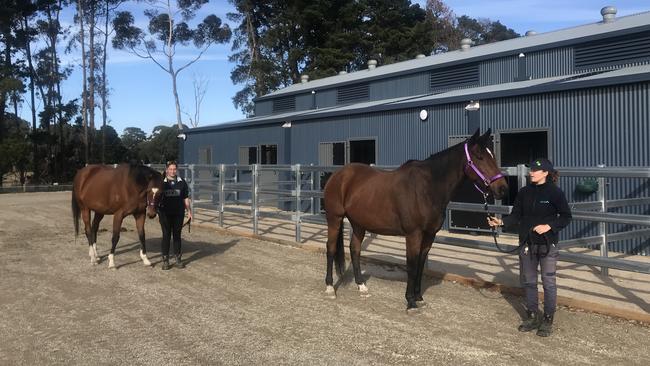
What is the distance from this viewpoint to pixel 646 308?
5.35m

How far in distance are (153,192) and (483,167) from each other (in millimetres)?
4716

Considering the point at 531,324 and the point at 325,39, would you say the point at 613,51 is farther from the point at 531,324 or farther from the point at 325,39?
the point at 325,39

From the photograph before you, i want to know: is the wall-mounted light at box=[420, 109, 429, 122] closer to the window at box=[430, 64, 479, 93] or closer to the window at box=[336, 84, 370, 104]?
the window at box=[430, 64, 479, 93]

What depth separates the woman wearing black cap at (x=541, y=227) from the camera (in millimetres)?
4379

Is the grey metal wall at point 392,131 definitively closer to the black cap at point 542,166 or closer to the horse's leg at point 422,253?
the horse's leg at point 422,253

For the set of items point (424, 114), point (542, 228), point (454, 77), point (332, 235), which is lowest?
point (332, 235)

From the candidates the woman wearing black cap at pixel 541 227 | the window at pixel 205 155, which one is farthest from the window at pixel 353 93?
the woman wearing black cap at pixel 541 227

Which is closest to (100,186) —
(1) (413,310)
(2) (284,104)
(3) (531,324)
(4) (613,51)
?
(1) (413,310)

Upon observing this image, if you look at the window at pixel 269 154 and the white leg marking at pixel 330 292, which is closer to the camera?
the white leg marking at pixel 330 292

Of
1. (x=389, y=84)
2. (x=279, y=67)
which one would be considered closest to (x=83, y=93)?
(x=279, y=67)

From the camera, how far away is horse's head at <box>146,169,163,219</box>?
735 cm

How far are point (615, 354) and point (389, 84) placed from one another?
1699cm

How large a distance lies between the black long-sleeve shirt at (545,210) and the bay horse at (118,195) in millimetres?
5077

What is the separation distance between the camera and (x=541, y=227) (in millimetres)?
4355
